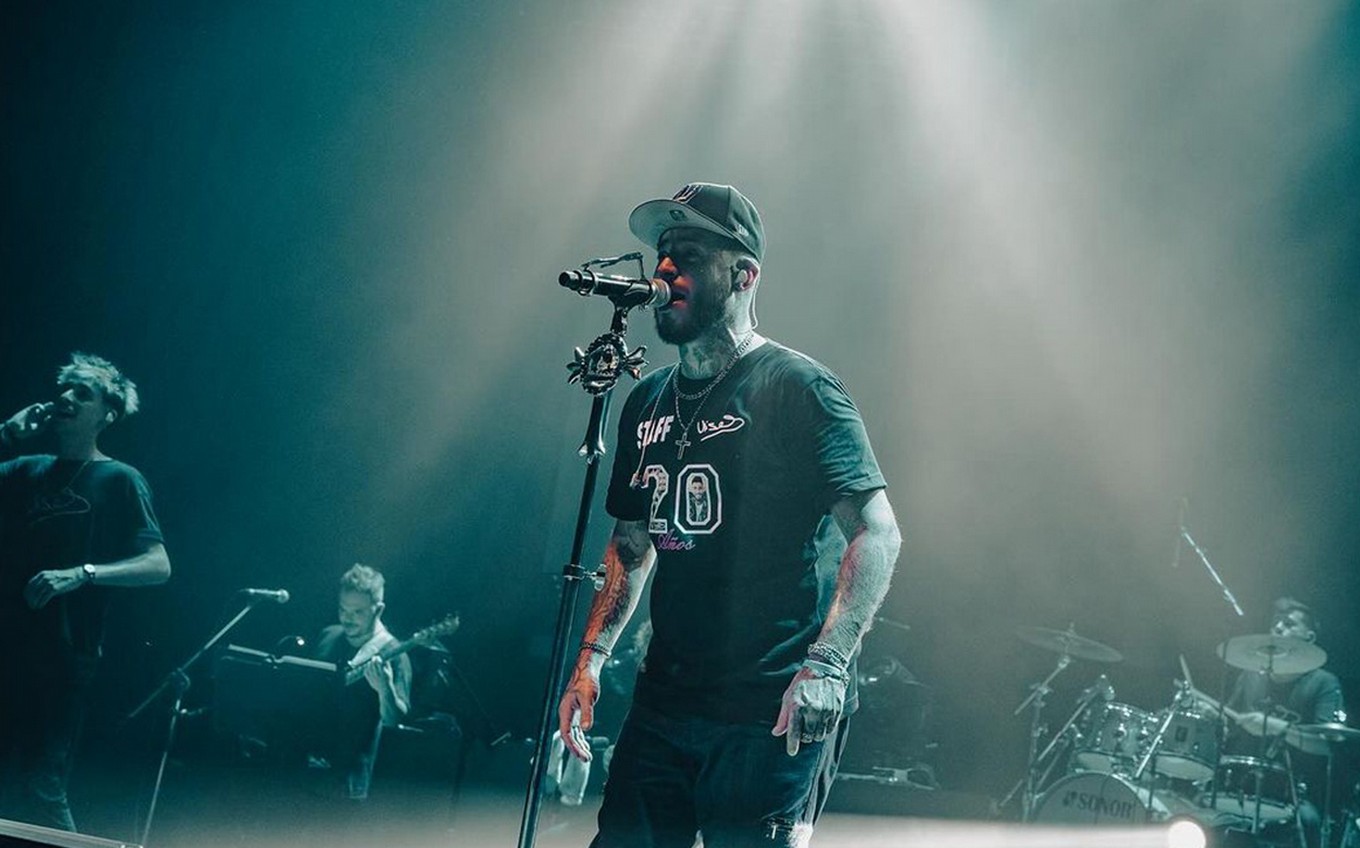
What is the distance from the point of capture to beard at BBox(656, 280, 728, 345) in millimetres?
2670

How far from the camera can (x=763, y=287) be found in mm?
8031

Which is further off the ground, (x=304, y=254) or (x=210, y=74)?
(x=210, y=74)

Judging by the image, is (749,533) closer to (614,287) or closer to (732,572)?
(732,572)

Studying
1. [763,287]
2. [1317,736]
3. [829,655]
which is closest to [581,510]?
[829,655]

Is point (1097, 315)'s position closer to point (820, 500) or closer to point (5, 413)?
point (820, 500)

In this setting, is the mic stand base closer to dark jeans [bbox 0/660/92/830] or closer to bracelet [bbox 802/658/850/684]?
dark jeans [bbox 0/660/92/830]

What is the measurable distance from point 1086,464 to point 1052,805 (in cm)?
268

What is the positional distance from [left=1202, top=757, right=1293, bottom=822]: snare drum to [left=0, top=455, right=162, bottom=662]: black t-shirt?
19.5 feet

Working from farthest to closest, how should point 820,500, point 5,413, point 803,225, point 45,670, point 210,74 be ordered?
point 803,225, point 210,74, point 5,413, point 45,670, point 820,500

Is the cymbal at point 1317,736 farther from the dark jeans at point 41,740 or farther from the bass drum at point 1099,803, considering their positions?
the dark jeans at point 41,740

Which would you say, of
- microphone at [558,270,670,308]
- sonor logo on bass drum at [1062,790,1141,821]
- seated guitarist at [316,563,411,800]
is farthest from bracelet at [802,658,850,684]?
sonor logo on bass drum at [1062,790,1141,821]

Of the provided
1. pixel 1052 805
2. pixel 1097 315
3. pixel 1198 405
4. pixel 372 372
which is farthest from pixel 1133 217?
pixel 372 372

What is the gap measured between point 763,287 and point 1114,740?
152 inches

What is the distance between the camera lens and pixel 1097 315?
7.63m
